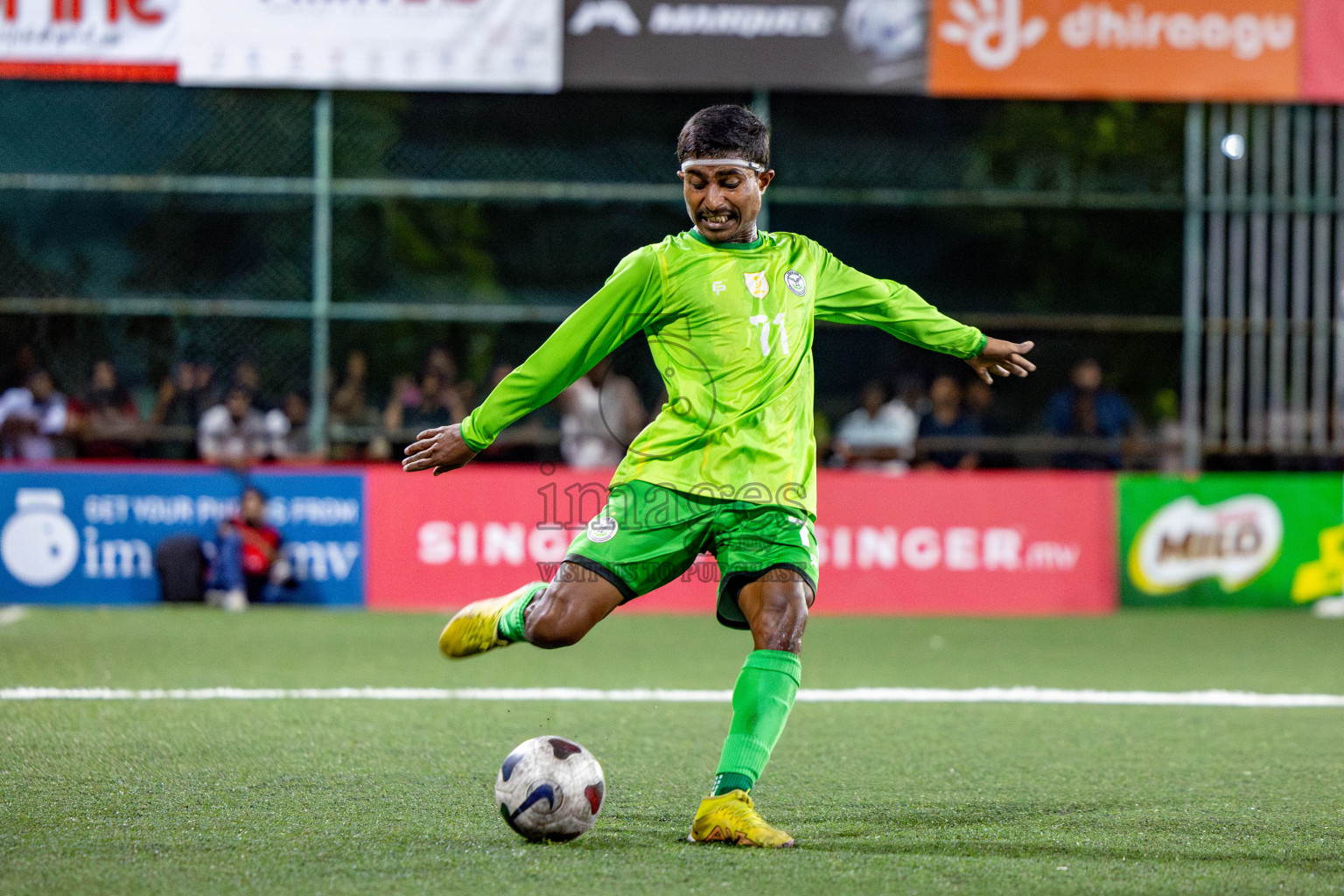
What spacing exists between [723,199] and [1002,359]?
43.7 inches

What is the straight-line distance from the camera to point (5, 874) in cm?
407

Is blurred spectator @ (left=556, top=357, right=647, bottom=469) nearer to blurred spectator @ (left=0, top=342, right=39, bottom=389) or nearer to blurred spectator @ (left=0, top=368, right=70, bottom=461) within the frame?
blurred spectator @ (left=0, top=368, right=70, bottom=461)

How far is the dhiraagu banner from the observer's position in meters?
12.7

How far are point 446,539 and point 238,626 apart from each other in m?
1.92

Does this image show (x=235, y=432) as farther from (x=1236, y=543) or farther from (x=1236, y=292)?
(x=1236, y=292)

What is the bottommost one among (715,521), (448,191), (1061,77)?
(715,521)

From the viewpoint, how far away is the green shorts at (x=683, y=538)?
475cm

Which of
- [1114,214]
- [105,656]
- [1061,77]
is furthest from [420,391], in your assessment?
[1114,214]

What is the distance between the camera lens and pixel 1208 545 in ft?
41.7

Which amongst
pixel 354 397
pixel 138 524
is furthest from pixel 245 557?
pixel 354 397

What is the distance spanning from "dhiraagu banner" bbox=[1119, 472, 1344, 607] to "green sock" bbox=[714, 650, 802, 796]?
8.65 metres

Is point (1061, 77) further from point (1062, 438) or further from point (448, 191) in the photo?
point (448, 191)

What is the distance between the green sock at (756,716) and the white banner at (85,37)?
33.4 ft

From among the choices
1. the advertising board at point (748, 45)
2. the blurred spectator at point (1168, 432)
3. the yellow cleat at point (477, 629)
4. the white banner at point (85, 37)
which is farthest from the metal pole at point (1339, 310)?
the yellow cleat at point (477, 629)
